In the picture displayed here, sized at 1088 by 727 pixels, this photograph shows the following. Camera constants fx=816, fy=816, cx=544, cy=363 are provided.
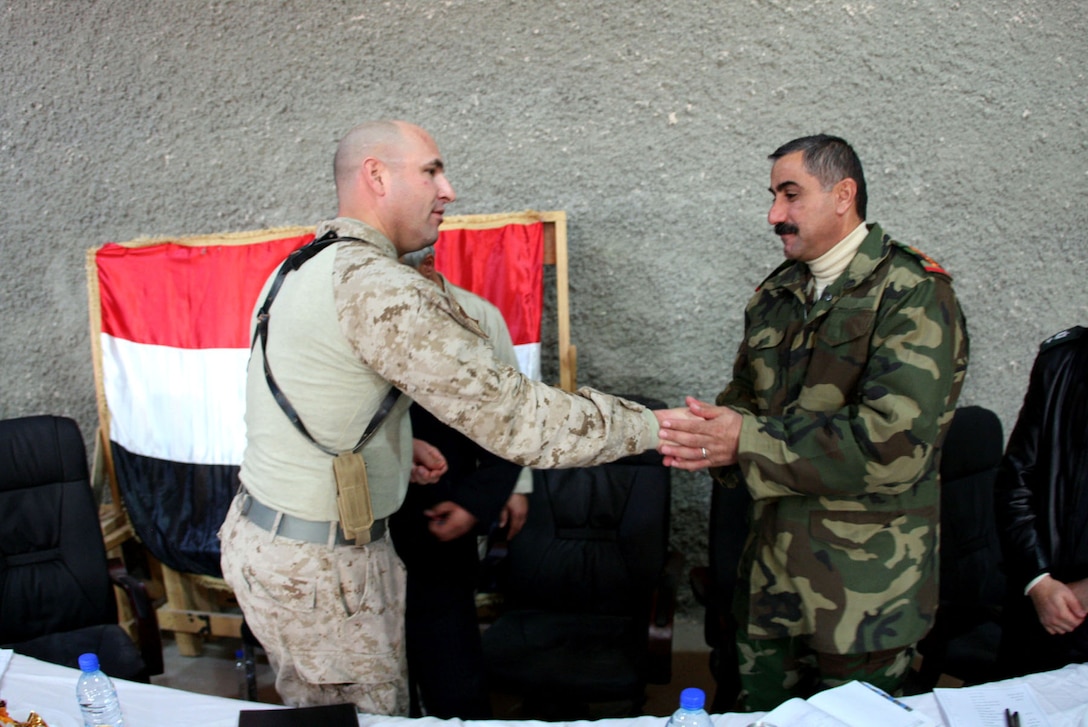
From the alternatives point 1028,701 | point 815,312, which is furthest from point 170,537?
point 1028,701

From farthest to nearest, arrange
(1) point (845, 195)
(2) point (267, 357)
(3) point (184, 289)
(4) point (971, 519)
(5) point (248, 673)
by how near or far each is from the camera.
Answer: (3) point (184, 289)
(4) point (971, 519)
(5) point (248, 673)
(1) point (845, 195)
(2) point (267, 357)

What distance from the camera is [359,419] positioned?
59.6 inches

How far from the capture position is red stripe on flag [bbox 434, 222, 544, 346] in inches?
102

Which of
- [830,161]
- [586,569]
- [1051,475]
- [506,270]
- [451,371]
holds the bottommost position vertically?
[586,569]

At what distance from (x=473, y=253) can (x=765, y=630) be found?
144cm

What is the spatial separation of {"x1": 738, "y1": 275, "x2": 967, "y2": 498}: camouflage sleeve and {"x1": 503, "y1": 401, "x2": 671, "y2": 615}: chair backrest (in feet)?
2.58

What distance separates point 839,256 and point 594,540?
118cm

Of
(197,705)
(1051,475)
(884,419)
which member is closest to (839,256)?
(884,419)

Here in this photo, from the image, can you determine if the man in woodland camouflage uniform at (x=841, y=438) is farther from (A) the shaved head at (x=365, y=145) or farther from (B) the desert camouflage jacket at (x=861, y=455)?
(A) the shaved head at (x=365, y=145)

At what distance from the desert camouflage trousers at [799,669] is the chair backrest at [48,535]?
6.05 ft

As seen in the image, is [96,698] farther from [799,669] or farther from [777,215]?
[777,215]

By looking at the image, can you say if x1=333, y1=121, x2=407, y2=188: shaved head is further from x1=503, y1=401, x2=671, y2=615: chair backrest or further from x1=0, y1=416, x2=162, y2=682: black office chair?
x1=0, y1=416, x2=162, y2=682: black office chair

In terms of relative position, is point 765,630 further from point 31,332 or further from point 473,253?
point 31,332

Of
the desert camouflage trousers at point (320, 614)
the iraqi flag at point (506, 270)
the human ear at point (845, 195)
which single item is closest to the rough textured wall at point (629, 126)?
the iraqi flag at point (506, 270)
